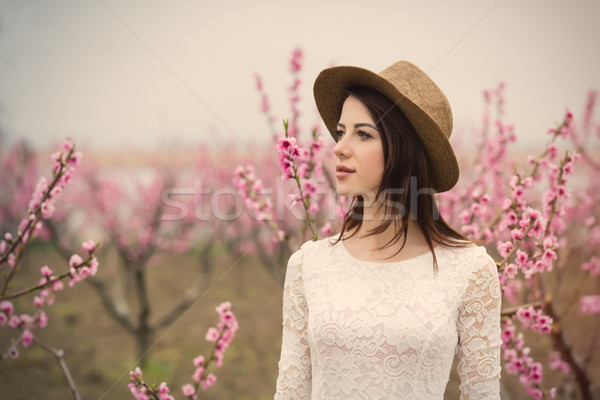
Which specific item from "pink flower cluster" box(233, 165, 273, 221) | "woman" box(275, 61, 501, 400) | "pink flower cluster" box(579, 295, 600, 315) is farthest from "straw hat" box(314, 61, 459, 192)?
"pink flower cluster" box(579, 295, 600, 315)

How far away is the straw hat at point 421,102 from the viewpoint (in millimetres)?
1413

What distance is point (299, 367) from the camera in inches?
57.4

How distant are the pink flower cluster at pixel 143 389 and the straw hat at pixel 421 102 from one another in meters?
1.43

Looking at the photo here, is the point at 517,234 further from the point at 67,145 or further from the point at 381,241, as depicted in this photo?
the point at 67,145

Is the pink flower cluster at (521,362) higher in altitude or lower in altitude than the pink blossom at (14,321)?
lower

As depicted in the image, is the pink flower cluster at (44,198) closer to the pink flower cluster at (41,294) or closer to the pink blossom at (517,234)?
the pink flower cluster at (41,294)

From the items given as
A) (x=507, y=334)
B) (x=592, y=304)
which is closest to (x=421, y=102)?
(x=507, y=334)

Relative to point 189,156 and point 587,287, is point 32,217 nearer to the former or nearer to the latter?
point 189,156

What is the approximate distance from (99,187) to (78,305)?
2715mm

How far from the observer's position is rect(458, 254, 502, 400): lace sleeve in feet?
4.36

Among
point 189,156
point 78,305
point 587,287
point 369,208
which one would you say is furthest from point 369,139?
point 78,305

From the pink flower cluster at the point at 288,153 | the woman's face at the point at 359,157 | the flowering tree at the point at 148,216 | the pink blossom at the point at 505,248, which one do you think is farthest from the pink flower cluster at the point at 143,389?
the flowering tree at the point at 148,216

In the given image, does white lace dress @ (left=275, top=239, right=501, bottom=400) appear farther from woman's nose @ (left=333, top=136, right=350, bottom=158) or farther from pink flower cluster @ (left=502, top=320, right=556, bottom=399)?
pink flower cluster @ (left=502, top=320, right=556, bottom=399)

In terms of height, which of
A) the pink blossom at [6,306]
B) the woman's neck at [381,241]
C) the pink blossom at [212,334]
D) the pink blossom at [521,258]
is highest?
the woman's neck at [381,241]
